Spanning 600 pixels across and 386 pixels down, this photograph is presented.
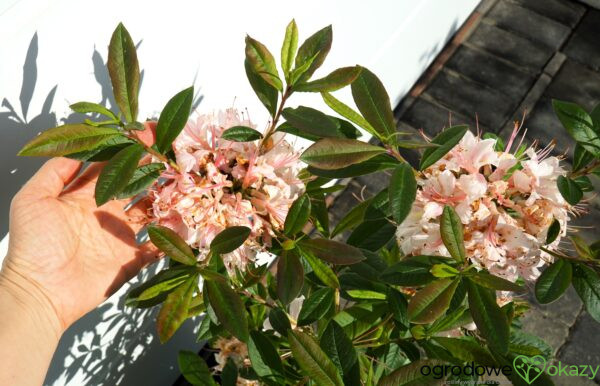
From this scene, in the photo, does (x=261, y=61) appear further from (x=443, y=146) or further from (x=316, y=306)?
(x=316, y=306)

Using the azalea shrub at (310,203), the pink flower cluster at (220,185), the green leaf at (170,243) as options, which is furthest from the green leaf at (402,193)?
the green leaf at (170,243)

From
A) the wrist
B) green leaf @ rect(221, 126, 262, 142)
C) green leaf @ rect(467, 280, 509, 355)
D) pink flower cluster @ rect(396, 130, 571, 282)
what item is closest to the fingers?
the wrist

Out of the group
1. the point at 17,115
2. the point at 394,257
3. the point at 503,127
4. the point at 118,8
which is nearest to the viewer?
the point at 17,115

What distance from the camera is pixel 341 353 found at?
108 centimetres

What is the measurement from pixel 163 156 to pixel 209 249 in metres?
0.17

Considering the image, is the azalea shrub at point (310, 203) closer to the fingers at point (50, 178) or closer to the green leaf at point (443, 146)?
the green leaf at point (443, 146)

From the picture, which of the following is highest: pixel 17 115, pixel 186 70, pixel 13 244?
pixel 186 70

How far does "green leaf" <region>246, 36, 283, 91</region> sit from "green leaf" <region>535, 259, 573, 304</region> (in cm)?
56

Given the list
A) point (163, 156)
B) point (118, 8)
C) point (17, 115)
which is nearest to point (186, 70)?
point (118, 8)

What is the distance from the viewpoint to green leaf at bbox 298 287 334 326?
3.96 ft

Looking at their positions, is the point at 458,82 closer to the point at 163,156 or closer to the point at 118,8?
the point at 118,8

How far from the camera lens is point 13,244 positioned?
A: 4.17 ft

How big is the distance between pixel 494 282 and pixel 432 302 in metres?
0.10

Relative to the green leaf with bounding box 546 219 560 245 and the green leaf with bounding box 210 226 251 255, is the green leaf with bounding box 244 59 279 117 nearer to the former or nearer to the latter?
the green leaf with bounding box 210 226 251 255
